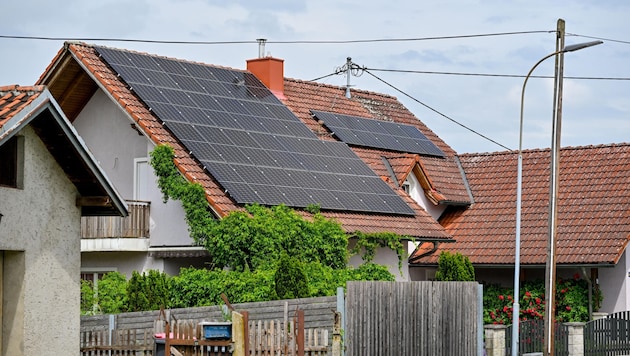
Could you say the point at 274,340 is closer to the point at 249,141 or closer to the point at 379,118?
the point at 249,141

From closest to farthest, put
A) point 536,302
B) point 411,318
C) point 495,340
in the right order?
point 411,318 < point 495,340 < point 536,302

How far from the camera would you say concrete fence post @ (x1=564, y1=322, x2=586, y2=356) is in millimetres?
31219

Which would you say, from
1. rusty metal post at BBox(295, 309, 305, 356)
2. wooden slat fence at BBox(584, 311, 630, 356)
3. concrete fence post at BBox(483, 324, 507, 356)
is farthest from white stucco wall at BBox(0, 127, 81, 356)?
wooden slat fence at BBox(584, 311, 630, 356)

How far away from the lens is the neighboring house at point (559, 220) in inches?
1420

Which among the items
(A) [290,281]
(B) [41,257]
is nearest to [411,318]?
(A) [290,281]

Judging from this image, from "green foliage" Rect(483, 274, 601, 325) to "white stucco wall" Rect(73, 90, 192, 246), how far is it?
10990 millimetres

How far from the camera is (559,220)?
38.1 metres

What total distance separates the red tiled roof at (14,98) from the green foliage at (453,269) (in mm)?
18516

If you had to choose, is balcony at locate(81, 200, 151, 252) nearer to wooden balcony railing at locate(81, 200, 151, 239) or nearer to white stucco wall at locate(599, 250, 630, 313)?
wooden balcony railing at locate(81, 200, 151, 239)

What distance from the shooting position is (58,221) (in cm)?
1811

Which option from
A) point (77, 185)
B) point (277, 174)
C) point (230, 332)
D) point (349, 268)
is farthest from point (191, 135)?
point (77, 185)

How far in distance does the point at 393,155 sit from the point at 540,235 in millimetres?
5217

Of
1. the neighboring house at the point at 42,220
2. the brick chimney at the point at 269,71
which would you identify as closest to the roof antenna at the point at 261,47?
the brick chimney at the point at 269,71

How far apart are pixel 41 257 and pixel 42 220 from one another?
526mm
